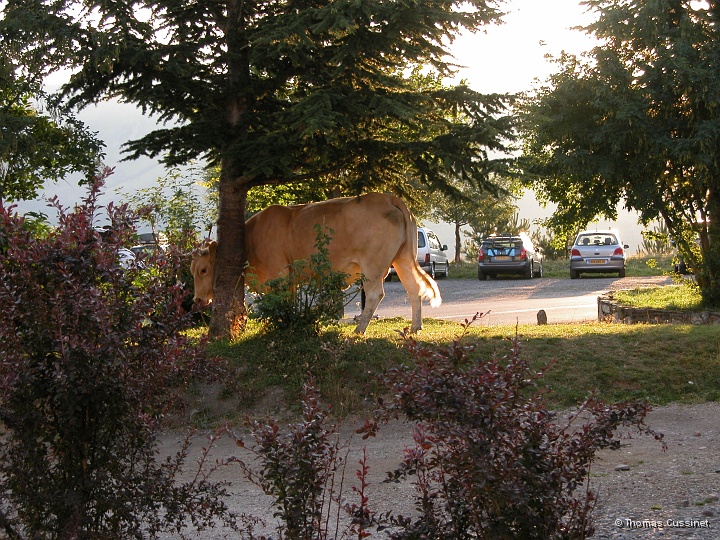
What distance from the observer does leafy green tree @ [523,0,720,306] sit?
14828 millimetres

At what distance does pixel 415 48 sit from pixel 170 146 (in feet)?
11.1

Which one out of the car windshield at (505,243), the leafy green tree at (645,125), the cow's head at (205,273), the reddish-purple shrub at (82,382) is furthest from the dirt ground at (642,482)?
the car windshield at (505,243)

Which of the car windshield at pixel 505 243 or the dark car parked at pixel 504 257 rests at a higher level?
the car windshield at pixel 505 243

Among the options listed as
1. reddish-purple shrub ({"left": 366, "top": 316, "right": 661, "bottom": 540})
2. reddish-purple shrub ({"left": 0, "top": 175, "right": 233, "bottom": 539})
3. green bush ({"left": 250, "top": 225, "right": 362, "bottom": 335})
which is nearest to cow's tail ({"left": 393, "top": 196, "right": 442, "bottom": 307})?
green bush ({"left": 250, "top": 225, "right": 362, "bottom": 335})

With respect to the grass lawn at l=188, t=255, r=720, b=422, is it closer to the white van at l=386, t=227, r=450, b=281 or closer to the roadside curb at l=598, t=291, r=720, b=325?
the roadside curb at l=598, t=291, r=720, b=325

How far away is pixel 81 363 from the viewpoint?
13.4 feet

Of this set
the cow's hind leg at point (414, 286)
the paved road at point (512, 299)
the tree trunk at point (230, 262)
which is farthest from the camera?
the paved road at point (512, 299)

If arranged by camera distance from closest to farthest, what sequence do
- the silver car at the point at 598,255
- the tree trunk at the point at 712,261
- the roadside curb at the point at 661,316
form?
1. the roadside curb at the point at 661,316
2. the tree trunk at the point at 712,261
3. the silver car at the point at 598,255

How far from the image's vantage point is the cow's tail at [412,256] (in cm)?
1178

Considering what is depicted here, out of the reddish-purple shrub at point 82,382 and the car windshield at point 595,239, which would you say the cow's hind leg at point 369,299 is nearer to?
the reddish-purple shrub at point 82,382

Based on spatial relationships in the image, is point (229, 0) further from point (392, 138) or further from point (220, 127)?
point (392, 138)

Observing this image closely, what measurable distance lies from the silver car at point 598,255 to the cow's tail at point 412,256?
2491 centimetres

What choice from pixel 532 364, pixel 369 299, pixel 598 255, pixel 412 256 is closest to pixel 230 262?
pixel 369 299

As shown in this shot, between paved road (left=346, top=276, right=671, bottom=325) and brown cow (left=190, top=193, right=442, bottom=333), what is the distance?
98.6 inches
